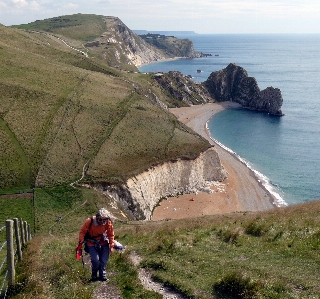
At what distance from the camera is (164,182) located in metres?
69.4

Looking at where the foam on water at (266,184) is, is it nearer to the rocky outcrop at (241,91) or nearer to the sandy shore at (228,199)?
the sandy shore at (228,199)

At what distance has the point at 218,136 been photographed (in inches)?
4783

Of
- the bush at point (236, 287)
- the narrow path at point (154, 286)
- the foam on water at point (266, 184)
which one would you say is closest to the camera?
the bush at point (236, 287)

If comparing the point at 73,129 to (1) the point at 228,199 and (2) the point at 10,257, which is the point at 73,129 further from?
(2) the point at 10,257

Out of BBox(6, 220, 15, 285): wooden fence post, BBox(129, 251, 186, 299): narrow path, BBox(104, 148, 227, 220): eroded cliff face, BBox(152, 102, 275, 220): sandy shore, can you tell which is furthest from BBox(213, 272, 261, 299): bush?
BBox(152, 102, 275, 220): sandy shore

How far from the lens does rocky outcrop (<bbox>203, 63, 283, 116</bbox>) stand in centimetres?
15730

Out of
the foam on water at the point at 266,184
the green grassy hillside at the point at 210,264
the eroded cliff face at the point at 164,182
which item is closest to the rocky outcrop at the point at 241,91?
the foam on water at the point at 266,184

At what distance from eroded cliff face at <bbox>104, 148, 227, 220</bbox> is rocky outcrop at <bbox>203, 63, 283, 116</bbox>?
282ft

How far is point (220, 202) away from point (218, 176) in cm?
1225

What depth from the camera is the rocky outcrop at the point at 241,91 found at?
15730cm

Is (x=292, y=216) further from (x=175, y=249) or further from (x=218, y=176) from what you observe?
(x=218, y=176)

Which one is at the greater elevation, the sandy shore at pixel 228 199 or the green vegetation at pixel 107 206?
the green vegetation at pixel 107 206

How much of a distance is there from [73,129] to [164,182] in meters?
22.1

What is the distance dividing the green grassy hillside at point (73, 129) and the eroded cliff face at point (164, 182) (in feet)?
5.89
